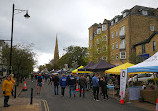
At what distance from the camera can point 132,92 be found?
11547mm

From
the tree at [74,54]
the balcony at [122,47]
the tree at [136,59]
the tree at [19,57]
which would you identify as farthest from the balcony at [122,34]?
the tree at [74,54]

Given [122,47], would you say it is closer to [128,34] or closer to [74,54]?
[128,34]

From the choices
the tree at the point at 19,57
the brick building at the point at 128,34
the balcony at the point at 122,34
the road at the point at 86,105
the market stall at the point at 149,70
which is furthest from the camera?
the balcony at the point at 122,34

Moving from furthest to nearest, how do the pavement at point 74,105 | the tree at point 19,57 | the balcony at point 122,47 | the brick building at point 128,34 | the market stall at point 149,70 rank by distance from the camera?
the balcony at point 122,47 → the brick building at point 128,34 → the tree at point 19,57 → the market stall at point 149,70 → the pavement at point 74,105

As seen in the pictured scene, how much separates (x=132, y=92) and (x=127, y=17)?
1151 inches

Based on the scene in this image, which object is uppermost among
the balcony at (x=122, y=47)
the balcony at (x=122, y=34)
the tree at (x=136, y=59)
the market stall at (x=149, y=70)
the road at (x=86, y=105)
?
the balcony at (x=122, y=34)

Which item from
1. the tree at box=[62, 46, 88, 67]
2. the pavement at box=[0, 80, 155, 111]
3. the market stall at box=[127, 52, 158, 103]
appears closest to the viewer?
the pavement at box=[0, 80, 155, 111]

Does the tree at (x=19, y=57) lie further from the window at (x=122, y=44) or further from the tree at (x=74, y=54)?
the tree at (x=74, y=54)

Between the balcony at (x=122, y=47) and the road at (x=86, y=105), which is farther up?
the balcony at (x=122, y=47)

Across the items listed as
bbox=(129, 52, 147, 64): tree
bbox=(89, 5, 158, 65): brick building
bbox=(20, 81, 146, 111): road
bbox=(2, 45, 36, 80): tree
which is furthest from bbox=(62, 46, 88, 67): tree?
bbox=(20, 81, 146, 111): road

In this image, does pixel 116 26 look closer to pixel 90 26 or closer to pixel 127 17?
pixel 127 17

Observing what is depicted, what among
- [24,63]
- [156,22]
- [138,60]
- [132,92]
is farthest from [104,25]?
[132,92]

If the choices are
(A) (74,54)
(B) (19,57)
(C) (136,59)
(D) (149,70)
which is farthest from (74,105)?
(A) (74,54)

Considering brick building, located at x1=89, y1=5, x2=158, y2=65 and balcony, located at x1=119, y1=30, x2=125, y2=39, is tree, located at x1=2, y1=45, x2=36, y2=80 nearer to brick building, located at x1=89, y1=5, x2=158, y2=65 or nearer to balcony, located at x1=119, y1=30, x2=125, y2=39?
brick building, located at x1=89, y1=5, x2=158, y2=65
